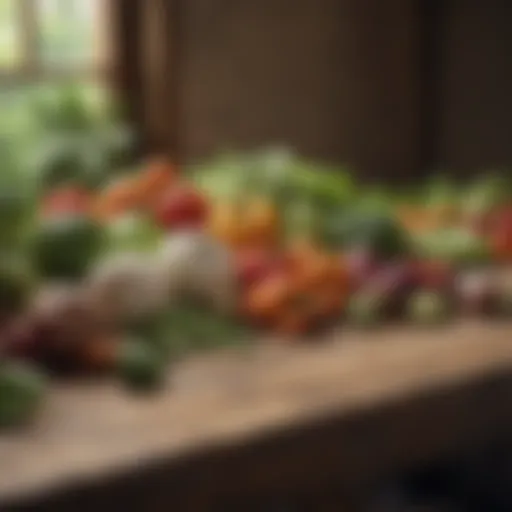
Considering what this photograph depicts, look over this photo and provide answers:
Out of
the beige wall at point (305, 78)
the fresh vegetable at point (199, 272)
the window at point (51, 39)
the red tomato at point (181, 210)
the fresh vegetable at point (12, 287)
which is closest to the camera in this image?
the fresh vegetable at point (12, 287)

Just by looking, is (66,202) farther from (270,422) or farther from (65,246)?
(270,422)

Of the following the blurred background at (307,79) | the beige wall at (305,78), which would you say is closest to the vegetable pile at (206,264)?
the blurred background at (307,79)

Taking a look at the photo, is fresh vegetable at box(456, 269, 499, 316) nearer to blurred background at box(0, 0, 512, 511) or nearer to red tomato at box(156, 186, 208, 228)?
Answer: red tomato at box(156, 186, 208, 228)

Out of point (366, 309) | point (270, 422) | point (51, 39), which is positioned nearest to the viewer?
point (270, 422)

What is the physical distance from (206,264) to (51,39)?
2.57 feet

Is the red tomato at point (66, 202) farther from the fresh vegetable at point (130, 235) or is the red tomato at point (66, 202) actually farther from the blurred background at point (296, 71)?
the blurred background at point (296, 71)

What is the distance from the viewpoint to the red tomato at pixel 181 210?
1.21 m

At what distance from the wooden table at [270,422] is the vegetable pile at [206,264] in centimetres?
4

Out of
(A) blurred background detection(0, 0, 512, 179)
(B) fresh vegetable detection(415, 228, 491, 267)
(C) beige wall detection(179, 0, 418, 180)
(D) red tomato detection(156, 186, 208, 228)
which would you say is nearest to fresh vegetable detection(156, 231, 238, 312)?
(D) red tomato detection(156, 186, 208, 228)

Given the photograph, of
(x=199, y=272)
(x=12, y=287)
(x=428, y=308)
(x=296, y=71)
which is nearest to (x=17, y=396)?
(x=12, y=287)

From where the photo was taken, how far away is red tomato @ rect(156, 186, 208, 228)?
121 cm

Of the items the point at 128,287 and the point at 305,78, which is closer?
the point at 128,287

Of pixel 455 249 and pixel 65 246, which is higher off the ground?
pixel 65 246

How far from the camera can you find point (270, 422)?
2.75ft
